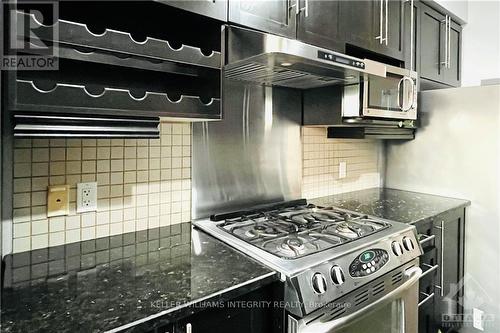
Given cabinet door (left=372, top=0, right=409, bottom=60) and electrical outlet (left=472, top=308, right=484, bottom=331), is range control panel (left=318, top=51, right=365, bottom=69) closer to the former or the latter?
cabinet door (left=372, top=0, right=409, bottom=60)

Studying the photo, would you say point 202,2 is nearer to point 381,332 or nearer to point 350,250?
point 350,250

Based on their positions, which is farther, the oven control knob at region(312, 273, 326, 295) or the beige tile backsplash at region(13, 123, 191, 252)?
the beige tile backsplash at region(13, 123, 191, 252)

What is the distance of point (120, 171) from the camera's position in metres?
1.25

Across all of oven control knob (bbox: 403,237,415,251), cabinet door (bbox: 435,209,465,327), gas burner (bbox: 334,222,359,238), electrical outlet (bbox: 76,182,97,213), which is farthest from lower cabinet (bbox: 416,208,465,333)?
electrical outlet (bbox: 76,182,97,213)

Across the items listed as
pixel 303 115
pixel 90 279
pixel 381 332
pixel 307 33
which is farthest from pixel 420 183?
pixel 90 279

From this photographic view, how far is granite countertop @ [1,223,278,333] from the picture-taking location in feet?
2.25

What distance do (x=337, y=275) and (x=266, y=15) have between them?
1.00 m

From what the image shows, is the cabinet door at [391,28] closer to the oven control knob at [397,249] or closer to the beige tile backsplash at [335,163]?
the beige tile backsplash at [335,163]

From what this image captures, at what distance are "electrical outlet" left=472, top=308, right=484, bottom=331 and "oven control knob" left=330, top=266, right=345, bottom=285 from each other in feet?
4.99

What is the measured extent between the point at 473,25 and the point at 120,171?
275 centimetres

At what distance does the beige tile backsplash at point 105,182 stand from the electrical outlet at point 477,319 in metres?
1.89

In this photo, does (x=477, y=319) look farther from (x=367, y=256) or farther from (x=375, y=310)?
(x=367, y=256)

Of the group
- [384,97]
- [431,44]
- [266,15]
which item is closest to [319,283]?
[266,15]

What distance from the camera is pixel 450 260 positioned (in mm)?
1858
